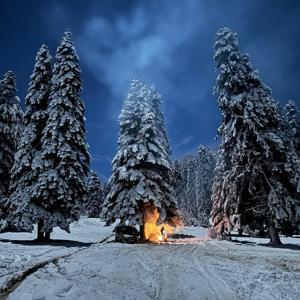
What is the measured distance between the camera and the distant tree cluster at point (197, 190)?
85.9 m

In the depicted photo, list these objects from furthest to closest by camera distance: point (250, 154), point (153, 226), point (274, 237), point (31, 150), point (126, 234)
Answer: point (153, 226) → point (126, 234) → point (31, 150) → point (250, 154) → point (274, 237)

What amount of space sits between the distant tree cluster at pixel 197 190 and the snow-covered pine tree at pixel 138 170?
3723 cm

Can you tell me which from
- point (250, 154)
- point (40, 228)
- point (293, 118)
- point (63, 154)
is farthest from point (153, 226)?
point (293, 118)

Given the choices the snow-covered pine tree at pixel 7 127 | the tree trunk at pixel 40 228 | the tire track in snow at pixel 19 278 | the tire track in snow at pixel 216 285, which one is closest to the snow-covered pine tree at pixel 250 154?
the tire track in snow at pixel 216 285

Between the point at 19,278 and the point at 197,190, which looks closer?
the point at 19,278

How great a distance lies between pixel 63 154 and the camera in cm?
2925

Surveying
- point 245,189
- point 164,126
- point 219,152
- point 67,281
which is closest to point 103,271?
point 67,281

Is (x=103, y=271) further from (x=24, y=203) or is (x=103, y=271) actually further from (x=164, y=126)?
Result: (x=164, y=126)

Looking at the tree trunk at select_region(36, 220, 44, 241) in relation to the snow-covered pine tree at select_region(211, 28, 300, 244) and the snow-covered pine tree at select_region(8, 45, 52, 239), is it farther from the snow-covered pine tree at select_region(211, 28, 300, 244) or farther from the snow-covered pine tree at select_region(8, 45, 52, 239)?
the snow-covered pine tree at select_region(211, 28, 300, 244)

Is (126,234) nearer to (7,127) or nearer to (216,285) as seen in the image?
(7,127)

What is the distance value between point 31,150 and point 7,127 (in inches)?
247

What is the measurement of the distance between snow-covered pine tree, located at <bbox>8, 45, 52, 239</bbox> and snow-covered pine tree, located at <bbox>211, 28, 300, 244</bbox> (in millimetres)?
14586

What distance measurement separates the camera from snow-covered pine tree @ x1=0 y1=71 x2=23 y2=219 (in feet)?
114

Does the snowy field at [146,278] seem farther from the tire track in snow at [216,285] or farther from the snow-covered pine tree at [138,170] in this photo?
the snow-covered pine tree at [138,170]
